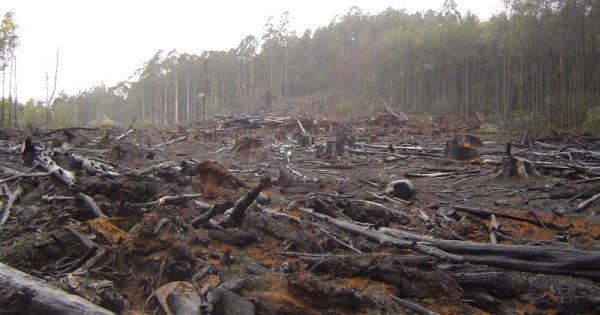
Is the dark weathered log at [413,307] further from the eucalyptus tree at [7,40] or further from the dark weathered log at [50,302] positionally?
the eucalyptus tree at [7,40]

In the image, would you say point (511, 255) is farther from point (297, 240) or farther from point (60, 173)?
point (60, 173)

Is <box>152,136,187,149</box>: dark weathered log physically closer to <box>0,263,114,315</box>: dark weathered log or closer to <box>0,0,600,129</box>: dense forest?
<box>0,0,600,129</box>: dense forest

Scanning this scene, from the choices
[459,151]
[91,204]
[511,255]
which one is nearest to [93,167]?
[91,204]

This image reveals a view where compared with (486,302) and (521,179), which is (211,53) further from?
(486,302)

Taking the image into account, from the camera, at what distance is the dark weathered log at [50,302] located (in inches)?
105

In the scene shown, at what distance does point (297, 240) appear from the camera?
5.05 m

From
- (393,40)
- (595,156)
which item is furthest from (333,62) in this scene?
(595,156)

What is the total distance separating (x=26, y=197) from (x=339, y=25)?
68.5m

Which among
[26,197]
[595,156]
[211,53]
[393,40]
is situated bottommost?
[26,197]

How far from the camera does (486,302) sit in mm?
3697

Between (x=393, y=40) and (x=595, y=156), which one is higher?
(x=393, y=40)

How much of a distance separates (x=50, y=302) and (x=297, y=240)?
9.30 feet

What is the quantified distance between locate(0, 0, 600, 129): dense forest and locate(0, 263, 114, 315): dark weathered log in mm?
21670

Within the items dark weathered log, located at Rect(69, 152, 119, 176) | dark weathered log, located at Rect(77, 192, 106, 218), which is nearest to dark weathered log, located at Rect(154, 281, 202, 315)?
dark weathered log, located at Rect(77, 192, 106, 218)
